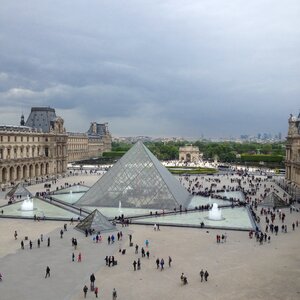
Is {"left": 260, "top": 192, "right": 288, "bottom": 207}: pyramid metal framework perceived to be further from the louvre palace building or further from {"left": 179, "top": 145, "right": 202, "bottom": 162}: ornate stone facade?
{"left": 179, "top": 145, "right": 202, "bottom": 162}: ornate stone facade

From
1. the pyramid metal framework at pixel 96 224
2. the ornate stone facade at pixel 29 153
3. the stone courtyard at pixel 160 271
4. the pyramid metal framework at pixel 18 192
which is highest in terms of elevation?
the ornate stone facade at pixel 29 153

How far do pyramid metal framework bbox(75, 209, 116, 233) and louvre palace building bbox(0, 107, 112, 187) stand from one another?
114ft

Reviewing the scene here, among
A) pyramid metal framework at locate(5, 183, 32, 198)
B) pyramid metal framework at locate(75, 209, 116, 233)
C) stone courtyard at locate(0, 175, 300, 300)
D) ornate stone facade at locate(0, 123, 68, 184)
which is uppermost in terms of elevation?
ornate stone facade at locate(0, 123, 68, 184)

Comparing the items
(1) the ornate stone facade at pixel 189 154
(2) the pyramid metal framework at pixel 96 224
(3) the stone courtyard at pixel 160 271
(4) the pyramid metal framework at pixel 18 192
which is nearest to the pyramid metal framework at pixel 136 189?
(2) the pyramid metal framework at pixel 96 224

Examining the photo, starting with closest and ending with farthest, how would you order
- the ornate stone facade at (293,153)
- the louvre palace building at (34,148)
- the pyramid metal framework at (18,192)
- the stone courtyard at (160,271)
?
the stone courtyard at (160,271) → the pyramid metal framework at (18,192) → the ornate stone facade at (293,153) → the louvre palace building at (34,148)

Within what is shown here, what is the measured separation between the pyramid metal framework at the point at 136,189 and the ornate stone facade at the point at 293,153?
26.4 m

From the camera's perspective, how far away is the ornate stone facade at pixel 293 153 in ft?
205

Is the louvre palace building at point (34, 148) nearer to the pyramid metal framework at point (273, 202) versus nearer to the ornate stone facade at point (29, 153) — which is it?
the ornate stone facade at point (29, 153)

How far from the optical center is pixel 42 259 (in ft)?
73.5

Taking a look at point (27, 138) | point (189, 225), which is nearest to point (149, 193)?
point (189, 225)

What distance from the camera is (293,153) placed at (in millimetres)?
65875

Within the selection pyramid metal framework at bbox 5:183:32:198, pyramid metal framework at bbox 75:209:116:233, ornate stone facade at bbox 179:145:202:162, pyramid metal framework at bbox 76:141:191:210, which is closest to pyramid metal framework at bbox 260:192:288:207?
pyramid metal framework at bbox 76:141:191:210

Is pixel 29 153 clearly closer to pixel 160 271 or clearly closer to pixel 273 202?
pixel 273 202

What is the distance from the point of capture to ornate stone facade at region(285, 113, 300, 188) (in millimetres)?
62406
